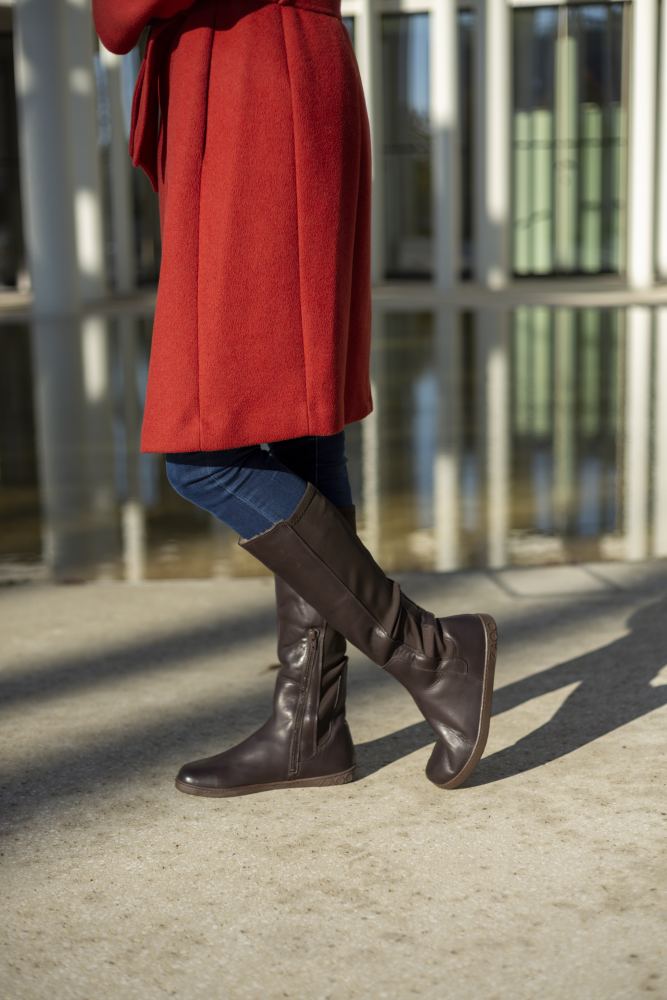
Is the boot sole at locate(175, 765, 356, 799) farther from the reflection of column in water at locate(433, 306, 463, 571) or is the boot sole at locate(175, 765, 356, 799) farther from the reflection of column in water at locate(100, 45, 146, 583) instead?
the reflection of column in water at locate(433, 306, 463, 571)

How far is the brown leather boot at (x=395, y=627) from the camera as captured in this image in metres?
2.30

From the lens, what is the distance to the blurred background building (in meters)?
5.34

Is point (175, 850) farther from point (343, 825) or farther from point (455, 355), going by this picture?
point (455, 355)

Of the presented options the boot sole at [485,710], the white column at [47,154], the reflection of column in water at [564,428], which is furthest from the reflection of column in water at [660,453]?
the white column at [47,154]

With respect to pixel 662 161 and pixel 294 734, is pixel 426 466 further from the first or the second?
pixel 662 161

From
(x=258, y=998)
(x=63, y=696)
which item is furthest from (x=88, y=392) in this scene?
(x=258, y=998)

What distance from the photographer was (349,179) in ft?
7.54

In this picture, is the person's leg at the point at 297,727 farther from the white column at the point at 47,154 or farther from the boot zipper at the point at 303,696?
the white column at the point at 47,154

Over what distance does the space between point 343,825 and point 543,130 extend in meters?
25.0

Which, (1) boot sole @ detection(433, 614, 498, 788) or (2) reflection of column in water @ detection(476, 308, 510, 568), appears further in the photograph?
(2) reflection of column in water @ detection(476, 308, 510, 568)

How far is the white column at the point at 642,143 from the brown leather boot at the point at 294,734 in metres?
19.3

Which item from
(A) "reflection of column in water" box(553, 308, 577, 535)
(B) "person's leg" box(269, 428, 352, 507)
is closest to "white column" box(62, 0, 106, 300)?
(A) "reflection of column in water" box(553, 308, 577, 535)

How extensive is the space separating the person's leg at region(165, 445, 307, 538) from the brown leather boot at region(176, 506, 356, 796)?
208 millimetres

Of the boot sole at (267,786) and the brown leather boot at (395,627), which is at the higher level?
the brown leather boot at (395,627)
